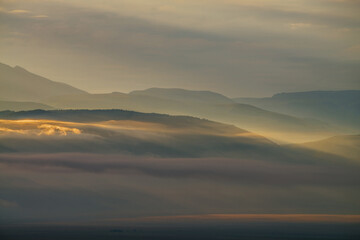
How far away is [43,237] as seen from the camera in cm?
13338

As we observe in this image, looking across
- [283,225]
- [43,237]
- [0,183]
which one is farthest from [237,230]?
[0,183]

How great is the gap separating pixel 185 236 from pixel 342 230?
3031cm

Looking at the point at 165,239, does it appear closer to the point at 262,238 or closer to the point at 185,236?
the point at 185,236

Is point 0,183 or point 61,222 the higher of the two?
point 0,183

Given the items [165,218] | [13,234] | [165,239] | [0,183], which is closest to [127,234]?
[165,239]

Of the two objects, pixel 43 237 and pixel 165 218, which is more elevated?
pixel 165 218

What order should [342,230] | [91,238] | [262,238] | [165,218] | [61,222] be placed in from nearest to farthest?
[91,238] → [262,238] → [342,230] → [61,222] → [165,218]

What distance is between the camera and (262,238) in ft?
467

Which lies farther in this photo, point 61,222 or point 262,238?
point 61,222

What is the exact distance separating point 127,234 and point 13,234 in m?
19.3

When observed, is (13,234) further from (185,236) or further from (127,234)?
(185,236)

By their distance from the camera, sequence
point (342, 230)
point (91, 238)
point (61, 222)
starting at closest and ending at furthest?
point (91, 238) → point (342, 230) → point (61, 222)

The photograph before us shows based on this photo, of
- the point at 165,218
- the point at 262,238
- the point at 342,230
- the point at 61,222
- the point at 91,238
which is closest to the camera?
the point at 91,238

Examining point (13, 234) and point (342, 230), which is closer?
point (13, 234)
